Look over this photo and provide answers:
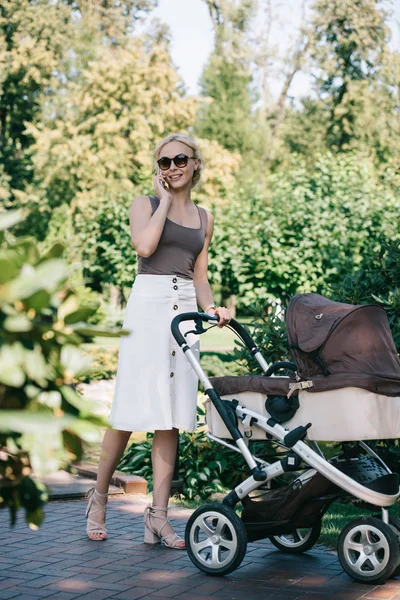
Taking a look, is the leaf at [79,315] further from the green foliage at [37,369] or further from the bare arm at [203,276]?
the bare arm at [203,276]

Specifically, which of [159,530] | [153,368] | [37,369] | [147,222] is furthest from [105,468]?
[37,369]

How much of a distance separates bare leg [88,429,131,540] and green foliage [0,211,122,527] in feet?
9.25

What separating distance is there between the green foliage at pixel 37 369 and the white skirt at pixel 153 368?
8.82 feet

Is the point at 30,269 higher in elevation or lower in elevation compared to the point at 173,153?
lower

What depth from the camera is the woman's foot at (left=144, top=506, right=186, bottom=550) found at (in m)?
4.84

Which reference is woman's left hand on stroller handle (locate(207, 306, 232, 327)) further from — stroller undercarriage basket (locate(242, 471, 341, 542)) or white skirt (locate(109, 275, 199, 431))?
stroller undercarriage basket (locate(242, 471, 341, 542))

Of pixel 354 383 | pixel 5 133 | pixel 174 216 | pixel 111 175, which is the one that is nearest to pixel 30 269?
pixel 354 383

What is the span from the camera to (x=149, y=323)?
4.84 metres

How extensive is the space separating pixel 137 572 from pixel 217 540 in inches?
16.1

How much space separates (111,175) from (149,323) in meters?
25.0

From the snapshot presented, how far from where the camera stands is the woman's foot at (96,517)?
498 centimetres

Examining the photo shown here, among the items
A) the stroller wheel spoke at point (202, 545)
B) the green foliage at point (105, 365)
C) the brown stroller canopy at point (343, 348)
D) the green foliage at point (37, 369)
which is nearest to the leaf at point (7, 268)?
the green foliage at point (37, 369)

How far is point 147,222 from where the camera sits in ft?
15.9

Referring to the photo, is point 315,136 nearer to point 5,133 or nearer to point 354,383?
point 5,133
